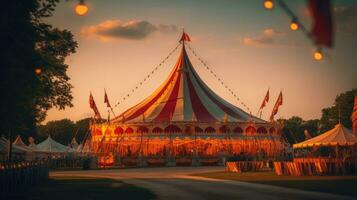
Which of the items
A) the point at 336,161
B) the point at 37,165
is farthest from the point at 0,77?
the point at 336,161

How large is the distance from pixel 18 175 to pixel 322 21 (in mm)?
18448

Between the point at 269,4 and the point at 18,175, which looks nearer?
the point at 269,4

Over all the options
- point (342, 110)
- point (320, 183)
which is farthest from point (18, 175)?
point (342, 110)

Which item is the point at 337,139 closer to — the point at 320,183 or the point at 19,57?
the point at 320,183

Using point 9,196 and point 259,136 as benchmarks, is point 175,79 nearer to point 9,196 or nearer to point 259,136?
point 259,136

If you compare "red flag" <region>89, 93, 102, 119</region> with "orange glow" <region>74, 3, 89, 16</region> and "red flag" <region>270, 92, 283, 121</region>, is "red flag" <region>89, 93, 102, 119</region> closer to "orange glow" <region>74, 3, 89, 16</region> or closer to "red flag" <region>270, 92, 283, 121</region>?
"red flag" <region>270, 92, 283, 121</region>

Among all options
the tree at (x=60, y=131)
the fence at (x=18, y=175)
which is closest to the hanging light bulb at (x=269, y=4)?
the fence at (x=18, y=175)

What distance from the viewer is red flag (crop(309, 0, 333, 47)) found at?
3.08m

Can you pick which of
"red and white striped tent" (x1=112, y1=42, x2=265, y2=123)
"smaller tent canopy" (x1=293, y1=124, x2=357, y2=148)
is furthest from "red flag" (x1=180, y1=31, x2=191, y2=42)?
"smaller tent canopy" (x1=293, y1=124, x2=357, y2=148)

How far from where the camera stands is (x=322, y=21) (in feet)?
10.1

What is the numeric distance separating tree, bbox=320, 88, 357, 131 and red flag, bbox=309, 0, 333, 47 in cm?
7120

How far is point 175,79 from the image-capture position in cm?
5622

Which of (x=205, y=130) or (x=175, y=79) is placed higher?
(x=175, y=79)

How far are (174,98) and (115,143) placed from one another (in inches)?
288
